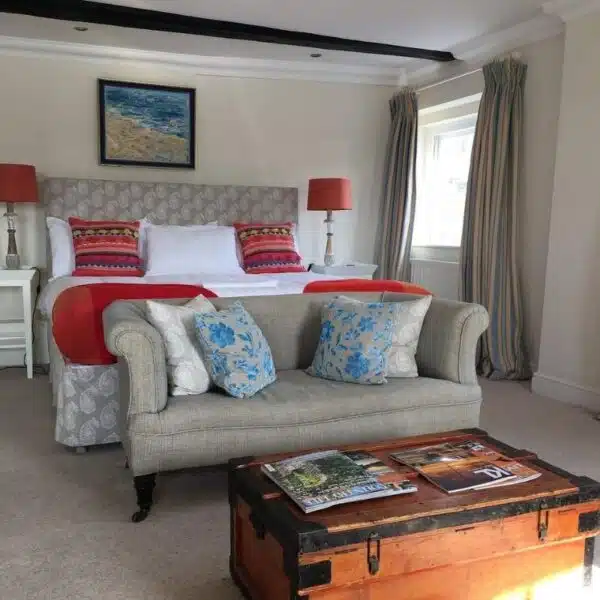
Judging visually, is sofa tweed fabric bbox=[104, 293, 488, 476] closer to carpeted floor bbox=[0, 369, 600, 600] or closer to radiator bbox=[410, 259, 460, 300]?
carpeted floor bbox=[0, 369, 600, 600]

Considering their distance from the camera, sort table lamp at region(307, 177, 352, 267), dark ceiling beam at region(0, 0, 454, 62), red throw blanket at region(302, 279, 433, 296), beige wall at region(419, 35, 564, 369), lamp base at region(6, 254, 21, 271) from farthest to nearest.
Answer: table lamp at region(307, 177, 352, 267), lamp base at region(6, 254, 21, 271), beige wall at region(419, 35, 564, 369), dark ceiling beam at region(0, 0, 454, 62), red throw blanket at region(302, 279, 433, 296)

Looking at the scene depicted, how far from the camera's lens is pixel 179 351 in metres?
2.42

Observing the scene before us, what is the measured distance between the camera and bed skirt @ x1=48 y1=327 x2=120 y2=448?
287cm

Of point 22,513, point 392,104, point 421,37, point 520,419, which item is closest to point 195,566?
point 22,513

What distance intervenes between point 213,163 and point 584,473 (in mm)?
3834

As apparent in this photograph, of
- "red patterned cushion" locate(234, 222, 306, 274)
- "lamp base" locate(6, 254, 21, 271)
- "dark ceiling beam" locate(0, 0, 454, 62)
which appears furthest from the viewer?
"red patterned cushion" locate(234, 222, 306, 274)

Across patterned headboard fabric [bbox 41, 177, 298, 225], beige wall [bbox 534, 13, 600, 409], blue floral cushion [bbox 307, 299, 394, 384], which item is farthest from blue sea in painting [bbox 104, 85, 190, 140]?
blue floral cushion [bbox 307, 299, 394, 384]

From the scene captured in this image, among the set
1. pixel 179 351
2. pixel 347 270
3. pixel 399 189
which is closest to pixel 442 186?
pixel 399 189

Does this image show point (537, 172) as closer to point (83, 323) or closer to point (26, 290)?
point (83, 323)

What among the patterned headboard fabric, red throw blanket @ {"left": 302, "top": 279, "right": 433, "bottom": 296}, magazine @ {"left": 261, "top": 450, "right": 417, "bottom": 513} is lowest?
magazine @ {"left": 261, "top": 450, "right": 417, "bottom": 513}

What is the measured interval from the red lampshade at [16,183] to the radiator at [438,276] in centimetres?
323

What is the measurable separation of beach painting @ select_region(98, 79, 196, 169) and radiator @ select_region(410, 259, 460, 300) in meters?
2.23

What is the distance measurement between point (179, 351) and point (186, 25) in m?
2.80

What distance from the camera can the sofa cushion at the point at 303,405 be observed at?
2268 millimetres
